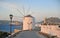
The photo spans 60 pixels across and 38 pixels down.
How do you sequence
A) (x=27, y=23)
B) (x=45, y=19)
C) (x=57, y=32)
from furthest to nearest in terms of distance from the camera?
(x=27, y=23) → (x=45, y=19) → (x=57, y=32)

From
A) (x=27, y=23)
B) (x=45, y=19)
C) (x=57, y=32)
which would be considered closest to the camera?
(x=57, y=32)

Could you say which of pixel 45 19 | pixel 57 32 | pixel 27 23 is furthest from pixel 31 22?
pixel 57 32

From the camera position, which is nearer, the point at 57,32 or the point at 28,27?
the point at 57,32

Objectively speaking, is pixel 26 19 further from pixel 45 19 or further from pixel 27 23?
pixel 45 19

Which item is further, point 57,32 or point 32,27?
point 32,27

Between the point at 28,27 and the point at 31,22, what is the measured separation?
53.5 inches

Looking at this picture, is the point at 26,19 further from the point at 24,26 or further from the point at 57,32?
the point at 57,32

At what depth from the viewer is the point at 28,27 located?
41.2m

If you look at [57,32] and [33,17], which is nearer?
[57,32]

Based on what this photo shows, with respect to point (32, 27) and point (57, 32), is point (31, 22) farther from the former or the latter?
point (57, 32)

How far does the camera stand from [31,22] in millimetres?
41156

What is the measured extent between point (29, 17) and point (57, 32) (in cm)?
2316

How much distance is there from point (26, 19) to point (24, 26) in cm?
171

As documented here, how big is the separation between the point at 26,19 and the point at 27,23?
3.53ft
